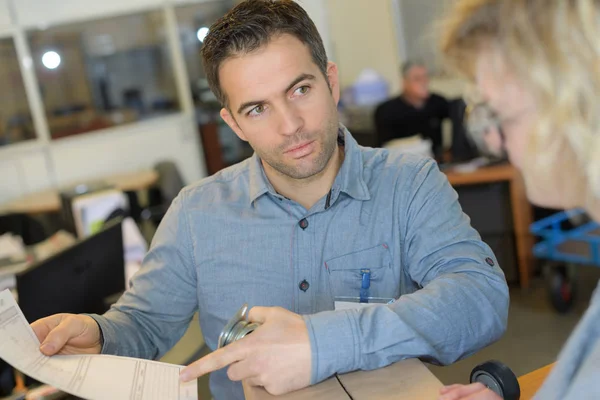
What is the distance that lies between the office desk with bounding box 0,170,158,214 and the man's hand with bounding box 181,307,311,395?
4510 mm

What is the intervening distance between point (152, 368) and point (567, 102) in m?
0.82

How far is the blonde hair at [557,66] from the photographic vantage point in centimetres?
66

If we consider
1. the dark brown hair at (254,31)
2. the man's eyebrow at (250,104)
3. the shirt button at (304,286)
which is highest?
the dark brown hair at (254,31)

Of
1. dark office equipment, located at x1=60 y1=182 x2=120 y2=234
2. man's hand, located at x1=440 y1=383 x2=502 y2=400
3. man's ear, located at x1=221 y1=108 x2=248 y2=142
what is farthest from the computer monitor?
dark office equipment, located at x1=60 y1=182 x2=120 y2=234

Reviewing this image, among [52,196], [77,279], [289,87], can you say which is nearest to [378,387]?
[289,87]

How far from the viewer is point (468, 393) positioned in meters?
0.96

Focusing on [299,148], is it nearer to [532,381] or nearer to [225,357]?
→ [225,357]

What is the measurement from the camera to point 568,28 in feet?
2.16

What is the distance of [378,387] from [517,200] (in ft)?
10.3

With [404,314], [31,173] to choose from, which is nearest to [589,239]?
[404,314]

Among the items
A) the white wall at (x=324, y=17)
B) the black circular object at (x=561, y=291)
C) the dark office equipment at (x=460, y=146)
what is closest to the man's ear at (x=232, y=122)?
the black circular object at (x=561, y=291)

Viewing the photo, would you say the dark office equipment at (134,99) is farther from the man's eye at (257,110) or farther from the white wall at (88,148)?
the man's eye at (257,110)

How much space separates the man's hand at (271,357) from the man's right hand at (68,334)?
35cm

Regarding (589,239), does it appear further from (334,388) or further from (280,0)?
(334,388)
